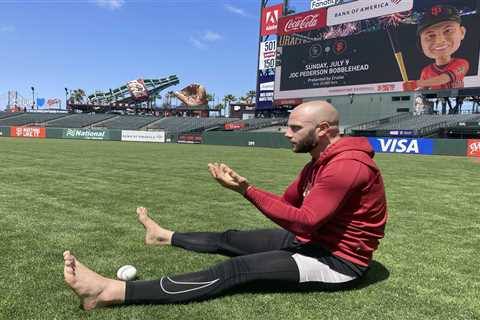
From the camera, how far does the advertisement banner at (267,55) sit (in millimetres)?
50062

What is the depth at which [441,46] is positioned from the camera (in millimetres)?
33188

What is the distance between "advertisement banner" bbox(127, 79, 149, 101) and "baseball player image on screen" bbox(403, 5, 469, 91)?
67.3 metres

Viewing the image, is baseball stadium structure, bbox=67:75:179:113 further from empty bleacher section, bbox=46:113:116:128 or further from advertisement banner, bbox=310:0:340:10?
advertisement banner, bbox=310:0:340:10

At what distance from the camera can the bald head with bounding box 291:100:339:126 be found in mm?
3139

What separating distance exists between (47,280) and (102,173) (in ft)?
Result: 30.0

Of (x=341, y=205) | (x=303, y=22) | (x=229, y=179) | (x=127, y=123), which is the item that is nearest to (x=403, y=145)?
(x=303, y=22)

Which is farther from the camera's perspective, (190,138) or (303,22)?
(190,138)

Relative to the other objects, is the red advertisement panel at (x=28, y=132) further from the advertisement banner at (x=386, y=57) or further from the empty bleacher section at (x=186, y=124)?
the advertisement banner at (x=386, y=57)

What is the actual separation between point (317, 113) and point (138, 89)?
92.3 meters

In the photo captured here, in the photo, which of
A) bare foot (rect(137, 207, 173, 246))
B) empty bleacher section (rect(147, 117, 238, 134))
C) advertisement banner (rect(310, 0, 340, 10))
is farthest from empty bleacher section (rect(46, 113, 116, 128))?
bare foot (rect(137, 207, 173, 246))

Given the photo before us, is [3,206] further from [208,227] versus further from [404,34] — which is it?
[404,34]

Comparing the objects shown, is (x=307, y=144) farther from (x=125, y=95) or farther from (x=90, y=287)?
(x=125, y=95)

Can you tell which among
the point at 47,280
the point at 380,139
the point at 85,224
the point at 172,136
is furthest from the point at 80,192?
the point at 172,136

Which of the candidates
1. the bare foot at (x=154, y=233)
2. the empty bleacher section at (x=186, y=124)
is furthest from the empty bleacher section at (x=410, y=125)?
the bare foot at (x=154, y=233)
